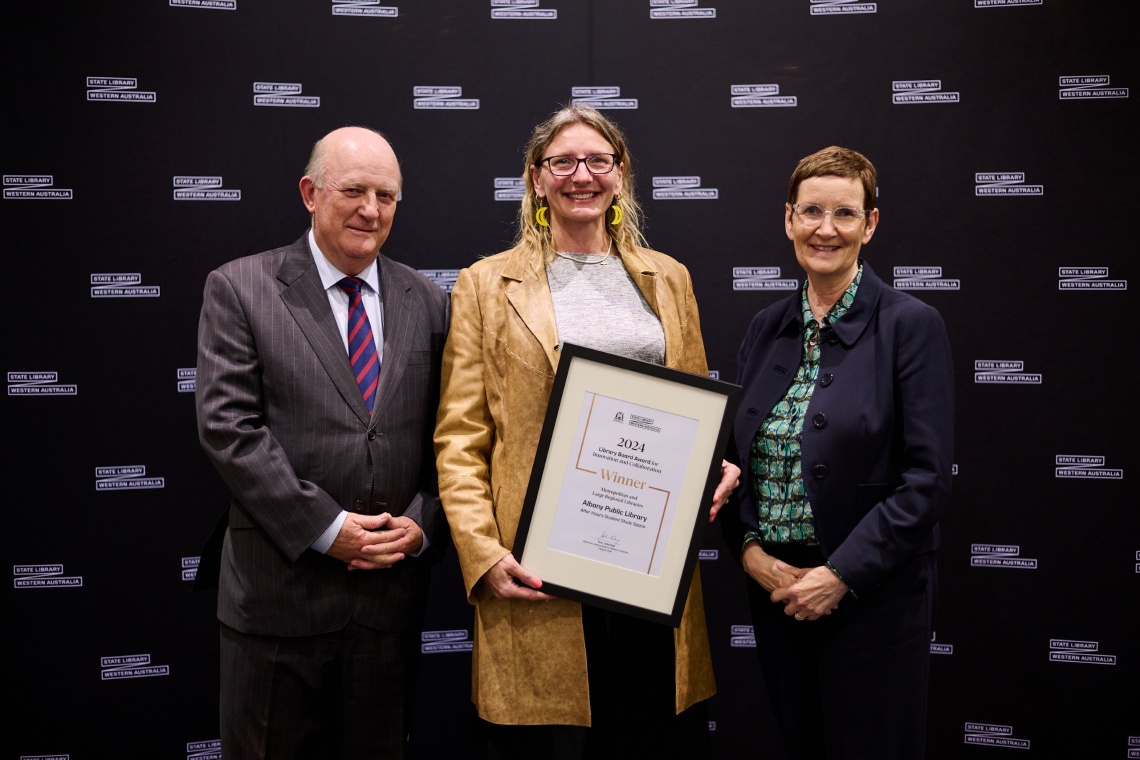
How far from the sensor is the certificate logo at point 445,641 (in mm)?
3338

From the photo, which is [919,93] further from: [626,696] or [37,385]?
[37,385]

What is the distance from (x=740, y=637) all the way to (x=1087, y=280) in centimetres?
203

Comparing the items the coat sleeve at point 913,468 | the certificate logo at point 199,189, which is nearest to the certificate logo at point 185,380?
the certificate logo at point 199,189

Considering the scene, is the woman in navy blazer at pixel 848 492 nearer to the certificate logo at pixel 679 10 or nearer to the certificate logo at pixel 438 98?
the certificate logo at pixel 679 10

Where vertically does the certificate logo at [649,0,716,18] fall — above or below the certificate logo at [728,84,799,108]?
above

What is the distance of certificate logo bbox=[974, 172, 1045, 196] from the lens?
10.6 ft

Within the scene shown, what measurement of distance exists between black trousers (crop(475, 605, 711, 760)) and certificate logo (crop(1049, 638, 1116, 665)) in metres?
2.08

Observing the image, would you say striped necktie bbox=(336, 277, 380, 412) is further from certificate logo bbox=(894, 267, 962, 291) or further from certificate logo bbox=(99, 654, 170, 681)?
certificate logo bbox=(894, 267, 962, 291)

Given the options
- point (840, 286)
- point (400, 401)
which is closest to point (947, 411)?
point (840, 286)

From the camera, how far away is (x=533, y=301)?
2098 mm

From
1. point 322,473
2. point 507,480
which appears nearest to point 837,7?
point 507,480

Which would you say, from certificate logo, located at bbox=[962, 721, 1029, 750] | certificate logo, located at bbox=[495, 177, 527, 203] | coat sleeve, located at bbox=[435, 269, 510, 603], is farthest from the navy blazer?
certificate logo, located at bbox=[962, 721, 1029, 750]

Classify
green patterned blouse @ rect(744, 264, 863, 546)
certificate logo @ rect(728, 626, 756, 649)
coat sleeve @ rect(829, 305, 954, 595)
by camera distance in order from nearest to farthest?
coat sleeve @ rect(829, 305, 954, 595), green patterned blouse @ rect(744, 264, 863, 546), certificate logo @ rect(728, 626, 756, 649)

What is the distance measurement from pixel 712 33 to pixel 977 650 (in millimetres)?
2749
